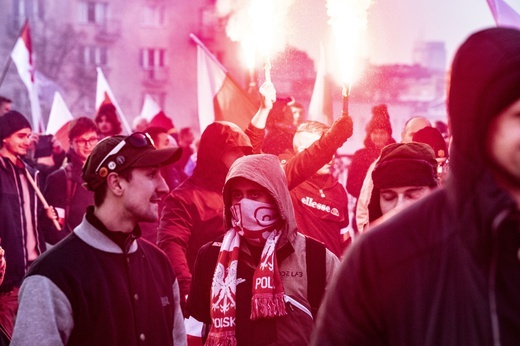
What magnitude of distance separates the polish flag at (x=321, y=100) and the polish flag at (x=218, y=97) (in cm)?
60

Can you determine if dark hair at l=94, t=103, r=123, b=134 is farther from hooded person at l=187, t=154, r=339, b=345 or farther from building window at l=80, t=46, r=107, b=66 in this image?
building window at l=80, t=46, r=107, b=66

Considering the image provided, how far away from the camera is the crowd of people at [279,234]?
1.92m

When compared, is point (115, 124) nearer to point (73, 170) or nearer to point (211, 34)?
point (73, 170)

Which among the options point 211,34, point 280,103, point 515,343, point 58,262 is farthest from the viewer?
point 211,34

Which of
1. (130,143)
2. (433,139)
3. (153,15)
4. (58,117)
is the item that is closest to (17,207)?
(433,139)

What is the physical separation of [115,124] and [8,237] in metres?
3.93

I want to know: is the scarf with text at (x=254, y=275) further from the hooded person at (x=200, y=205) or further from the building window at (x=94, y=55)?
the building window at (x=94, y=55)

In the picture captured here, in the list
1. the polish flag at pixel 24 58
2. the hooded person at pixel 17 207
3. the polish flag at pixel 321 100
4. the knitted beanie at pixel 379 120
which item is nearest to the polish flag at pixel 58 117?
the polish flag at pixel 24 58

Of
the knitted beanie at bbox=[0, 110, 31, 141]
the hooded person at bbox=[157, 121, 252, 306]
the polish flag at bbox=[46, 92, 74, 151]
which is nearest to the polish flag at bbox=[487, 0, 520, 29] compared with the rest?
the hooded person at bbox=[157, 121, 252, 306]

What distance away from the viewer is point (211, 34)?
189ft

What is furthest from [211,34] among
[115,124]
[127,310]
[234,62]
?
[127,310]

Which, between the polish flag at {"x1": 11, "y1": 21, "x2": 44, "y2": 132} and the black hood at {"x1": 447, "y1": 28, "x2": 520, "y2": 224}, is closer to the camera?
the black hood at {"x1": 447, "y1": 28, "x2": 520, "y2": 224}

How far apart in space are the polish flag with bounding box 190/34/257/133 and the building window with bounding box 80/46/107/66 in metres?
50.1

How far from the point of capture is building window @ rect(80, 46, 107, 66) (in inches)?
2408
